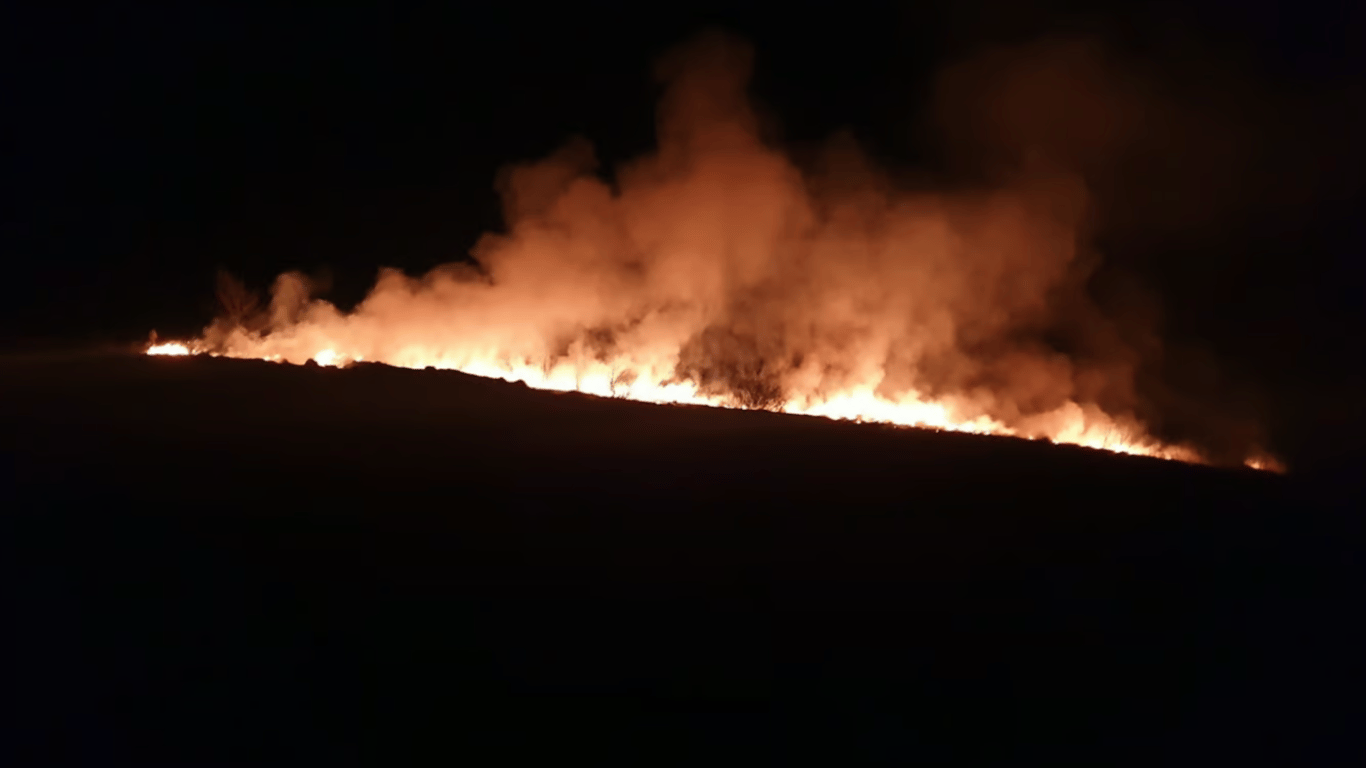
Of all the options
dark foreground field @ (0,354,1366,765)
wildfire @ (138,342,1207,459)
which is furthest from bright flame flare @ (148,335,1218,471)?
dark foreground field @ (0,354,1366,765)

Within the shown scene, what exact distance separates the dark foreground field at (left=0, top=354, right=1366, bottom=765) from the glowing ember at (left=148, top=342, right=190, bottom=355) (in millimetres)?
3314

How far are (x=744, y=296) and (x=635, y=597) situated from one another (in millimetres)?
8539

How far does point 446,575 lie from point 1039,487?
17.6 ft

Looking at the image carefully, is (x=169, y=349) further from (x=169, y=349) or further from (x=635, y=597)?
(x=635, y=597)

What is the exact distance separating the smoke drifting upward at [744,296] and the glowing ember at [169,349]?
329 millimetres

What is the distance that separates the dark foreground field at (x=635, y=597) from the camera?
5.60 meters

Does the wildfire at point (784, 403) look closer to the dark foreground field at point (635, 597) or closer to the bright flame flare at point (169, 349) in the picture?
the bright flame flare at point (169, 349)

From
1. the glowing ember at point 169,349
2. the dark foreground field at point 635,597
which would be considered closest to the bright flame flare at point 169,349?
the glowing ember at point 169,349

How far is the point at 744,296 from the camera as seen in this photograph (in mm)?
15039

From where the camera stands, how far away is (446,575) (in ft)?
23.0

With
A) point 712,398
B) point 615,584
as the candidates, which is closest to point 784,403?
point 712,398

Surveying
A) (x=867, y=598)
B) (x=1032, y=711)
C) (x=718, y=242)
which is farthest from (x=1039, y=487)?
(x=718, y=242)

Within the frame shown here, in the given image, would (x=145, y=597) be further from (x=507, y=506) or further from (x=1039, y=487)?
(x=1039, y=487)

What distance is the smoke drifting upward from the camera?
545 inches
